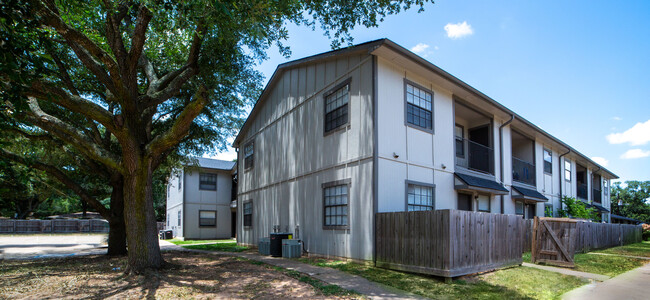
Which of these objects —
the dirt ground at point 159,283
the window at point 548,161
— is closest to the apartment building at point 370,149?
the window at point 548,161

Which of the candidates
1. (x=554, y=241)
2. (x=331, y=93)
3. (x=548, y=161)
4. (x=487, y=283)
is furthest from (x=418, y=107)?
(x=548, y=161)

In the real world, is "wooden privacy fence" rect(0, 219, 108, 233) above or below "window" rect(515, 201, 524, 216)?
below

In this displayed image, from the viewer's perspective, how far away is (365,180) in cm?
1092

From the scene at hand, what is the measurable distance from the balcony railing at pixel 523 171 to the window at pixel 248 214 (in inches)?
483

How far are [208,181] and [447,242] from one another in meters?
24.0

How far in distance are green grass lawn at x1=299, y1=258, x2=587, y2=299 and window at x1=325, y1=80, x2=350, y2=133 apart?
15.2 ft

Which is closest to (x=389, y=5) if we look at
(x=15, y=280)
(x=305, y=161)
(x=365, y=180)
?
(x=365, y=180)

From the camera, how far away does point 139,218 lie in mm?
9648

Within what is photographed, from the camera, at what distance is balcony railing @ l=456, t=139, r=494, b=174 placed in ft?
51.0

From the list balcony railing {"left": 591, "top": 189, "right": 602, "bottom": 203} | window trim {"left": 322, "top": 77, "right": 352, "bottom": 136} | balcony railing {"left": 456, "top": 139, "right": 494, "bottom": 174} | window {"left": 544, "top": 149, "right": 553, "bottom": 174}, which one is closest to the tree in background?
balcony railing {"left": 591, "top": 189, "right": 602, "bottom": 203}

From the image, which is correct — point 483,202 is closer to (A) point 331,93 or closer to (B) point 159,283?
(A) point 331,93

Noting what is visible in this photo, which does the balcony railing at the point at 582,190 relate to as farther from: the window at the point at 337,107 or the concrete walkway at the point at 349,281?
the concrete walkway at the point at 349,281

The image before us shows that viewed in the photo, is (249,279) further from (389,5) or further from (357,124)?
(389,5)

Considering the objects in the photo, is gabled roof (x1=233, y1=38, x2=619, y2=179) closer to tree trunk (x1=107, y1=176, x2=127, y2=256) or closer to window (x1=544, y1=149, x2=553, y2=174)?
window (x1=544, y1=149, x2=553, y2=174)
